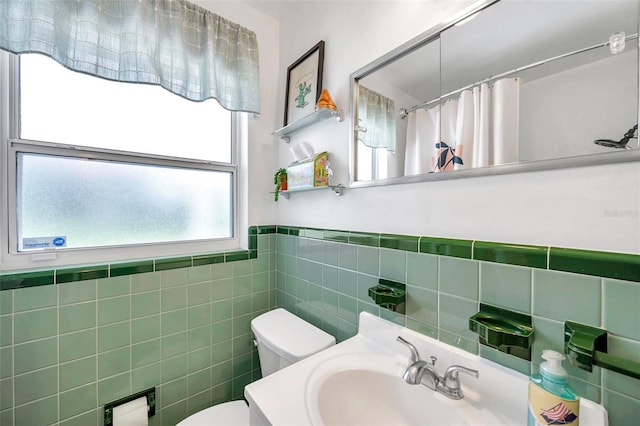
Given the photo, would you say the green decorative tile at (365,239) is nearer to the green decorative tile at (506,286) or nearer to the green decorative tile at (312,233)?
the green decorative tile at (312,233)

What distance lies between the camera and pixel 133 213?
1.24m

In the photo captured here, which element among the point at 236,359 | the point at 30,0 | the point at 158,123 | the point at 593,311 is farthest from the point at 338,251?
the point at 30,0

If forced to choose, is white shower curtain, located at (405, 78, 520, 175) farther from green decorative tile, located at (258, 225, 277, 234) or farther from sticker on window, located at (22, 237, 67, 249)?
sticker on window, located at (22, 237, 67, 249)

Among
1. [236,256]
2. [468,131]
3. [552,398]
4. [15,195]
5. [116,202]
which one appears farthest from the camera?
[236,256]

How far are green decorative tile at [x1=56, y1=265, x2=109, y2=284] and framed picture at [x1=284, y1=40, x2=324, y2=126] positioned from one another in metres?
1.18

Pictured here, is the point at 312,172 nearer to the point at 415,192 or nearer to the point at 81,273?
the point at 415,192

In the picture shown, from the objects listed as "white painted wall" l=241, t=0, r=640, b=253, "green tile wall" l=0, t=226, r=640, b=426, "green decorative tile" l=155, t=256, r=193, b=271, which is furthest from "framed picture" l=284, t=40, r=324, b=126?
"green decorative tile" l=155, t=256, r=193, b=271

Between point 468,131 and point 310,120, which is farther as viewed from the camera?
point 310,120

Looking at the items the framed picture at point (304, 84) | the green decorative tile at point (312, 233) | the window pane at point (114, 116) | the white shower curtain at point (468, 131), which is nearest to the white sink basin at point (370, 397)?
the green decorative tile at point (312, 233)

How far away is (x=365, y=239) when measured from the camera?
104 cm

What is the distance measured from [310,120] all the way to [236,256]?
2.84 feet

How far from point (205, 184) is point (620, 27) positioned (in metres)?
1.64

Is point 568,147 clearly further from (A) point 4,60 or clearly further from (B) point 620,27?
(A) point 4,60

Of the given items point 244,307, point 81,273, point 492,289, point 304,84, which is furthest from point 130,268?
point 492,289
